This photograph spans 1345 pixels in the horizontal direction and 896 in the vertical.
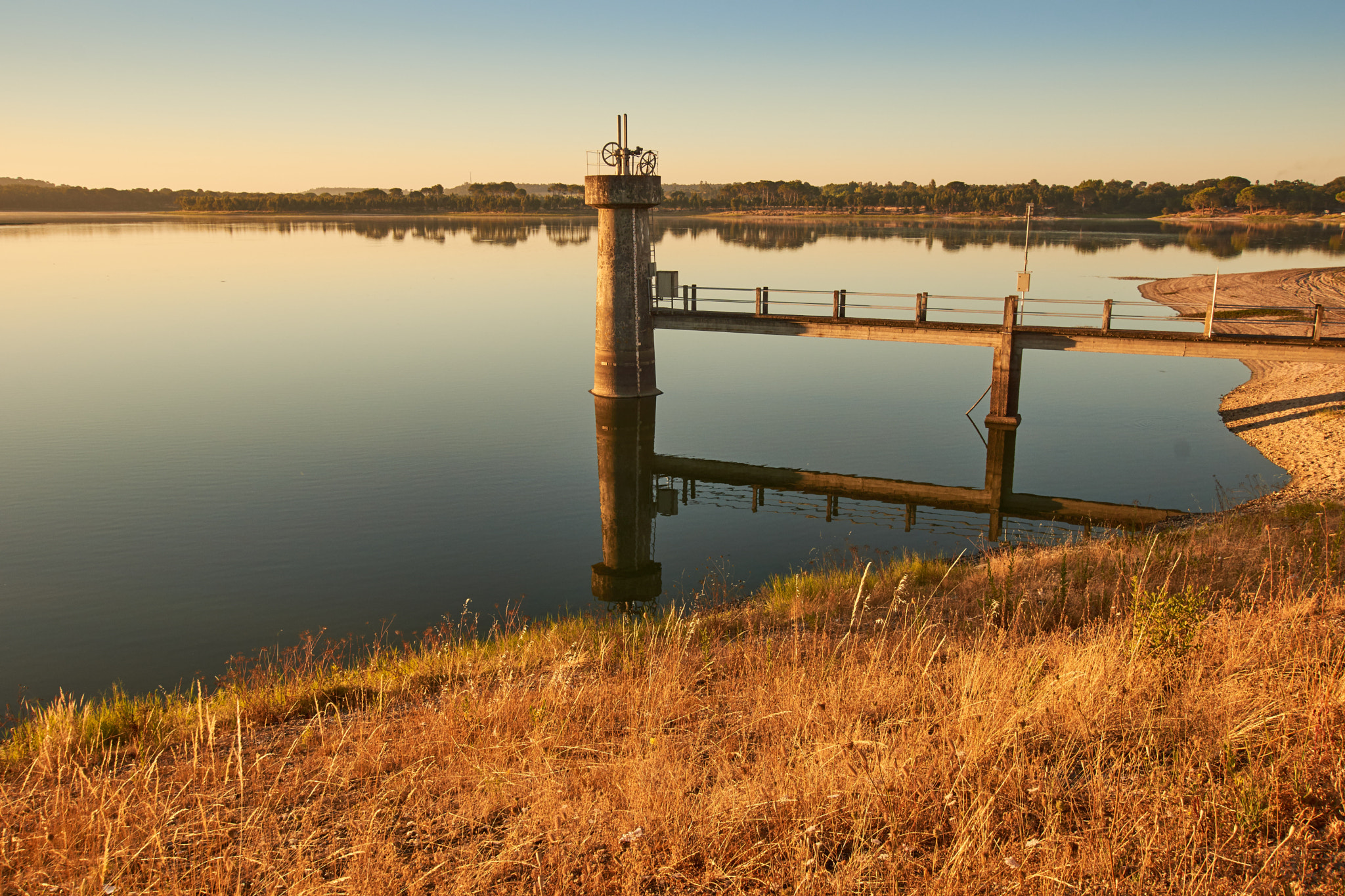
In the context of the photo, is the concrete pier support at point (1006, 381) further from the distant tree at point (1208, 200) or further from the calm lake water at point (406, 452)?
the distant tree at point (1208, 200)

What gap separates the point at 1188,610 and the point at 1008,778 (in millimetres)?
2285

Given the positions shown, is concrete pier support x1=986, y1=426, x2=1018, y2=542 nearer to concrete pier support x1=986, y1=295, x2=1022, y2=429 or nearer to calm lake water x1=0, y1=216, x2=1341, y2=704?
concrete pier support x1=986, y1=295, x2=1022, y2=429

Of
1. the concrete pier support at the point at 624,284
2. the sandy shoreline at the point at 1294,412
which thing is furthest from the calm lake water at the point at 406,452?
the concrete pier support at the point at 624,284

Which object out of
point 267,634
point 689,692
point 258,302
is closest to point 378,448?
point 267,634

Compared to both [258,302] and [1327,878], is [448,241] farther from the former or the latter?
[1327,878]

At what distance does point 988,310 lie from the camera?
4153 cm

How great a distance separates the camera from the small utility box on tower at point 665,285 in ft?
82.3

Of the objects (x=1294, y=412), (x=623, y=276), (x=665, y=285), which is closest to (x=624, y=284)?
(x=623, y=276)

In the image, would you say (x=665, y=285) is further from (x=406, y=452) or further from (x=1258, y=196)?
(x=1258, y=196)

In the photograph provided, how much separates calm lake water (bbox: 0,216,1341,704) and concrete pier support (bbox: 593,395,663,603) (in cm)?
35

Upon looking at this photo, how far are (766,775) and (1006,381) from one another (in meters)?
19.4

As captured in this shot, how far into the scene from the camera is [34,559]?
14.1m

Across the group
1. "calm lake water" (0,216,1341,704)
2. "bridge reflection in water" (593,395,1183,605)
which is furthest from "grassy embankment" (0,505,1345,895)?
"bridge reflection in water" (593,395,1183,605)

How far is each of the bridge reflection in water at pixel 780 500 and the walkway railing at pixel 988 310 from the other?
4.56 m
